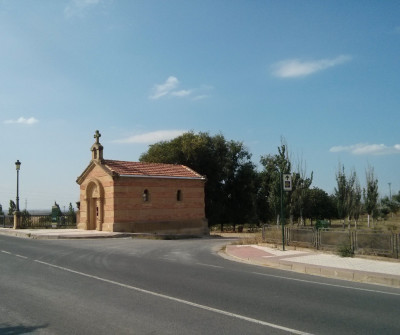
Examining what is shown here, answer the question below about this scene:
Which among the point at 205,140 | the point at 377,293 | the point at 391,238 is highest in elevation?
the point at 205,140

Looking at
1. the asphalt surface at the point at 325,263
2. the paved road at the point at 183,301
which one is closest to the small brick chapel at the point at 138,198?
the asphalt surface at the point at 325,263

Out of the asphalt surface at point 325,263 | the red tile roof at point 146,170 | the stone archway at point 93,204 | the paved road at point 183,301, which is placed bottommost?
the asphalt surface at point 325,263

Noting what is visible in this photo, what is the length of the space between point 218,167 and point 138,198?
1778cm

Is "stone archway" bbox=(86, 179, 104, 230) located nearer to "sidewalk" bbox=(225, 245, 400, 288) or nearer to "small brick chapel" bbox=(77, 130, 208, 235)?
"small brick chapel" bbox=(77, 130, 208, 235)

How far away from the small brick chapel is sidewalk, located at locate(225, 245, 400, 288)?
1620 cm

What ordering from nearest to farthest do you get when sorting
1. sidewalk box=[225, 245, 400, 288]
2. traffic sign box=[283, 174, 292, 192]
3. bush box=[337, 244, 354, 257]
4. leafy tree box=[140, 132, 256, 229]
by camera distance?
sidewalk box=[225, 245, 400, 288] → bush box=[337, 244, 354, 257] → traffic sign box=[283, 174, 292, 192] → leafy tree box=[140, 132, 256, 229]

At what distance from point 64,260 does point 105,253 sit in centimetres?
275

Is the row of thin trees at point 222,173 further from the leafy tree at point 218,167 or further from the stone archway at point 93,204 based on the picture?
the stone archway at point 93,204

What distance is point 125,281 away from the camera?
33.0ft

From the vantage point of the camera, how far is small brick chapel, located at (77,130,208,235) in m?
31.9

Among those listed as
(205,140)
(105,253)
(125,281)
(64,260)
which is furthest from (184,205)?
(125,281)

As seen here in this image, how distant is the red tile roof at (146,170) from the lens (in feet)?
109

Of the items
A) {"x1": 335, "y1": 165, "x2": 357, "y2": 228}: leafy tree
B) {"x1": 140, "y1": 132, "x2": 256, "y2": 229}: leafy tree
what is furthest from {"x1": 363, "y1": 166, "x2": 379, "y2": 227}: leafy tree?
{"x1": 140, "y1": 132, "x2": 256, "y2": 229}: leafy tree

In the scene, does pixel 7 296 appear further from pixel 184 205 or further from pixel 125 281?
pixel 184 205
